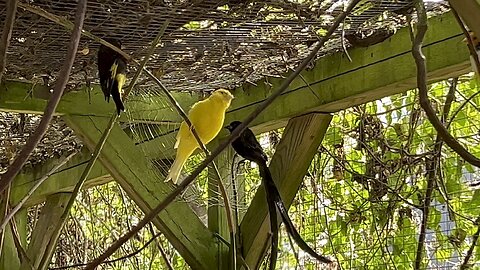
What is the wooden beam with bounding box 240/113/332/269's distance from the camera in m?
1.80

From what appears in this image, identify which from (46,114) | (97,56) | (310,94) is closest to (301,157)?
(310,94)

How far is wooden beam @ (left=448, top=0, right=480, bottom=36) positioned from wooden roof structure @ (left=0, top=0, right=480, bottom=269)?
0.91 m

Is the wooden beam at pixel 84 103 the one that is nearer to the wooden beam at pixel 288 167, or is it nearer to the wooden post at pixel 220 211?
the wooden post at pixel 220 211

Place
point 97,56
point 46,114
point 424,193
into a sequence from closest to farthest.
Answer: point 46,114, point 97,56, point 424,193

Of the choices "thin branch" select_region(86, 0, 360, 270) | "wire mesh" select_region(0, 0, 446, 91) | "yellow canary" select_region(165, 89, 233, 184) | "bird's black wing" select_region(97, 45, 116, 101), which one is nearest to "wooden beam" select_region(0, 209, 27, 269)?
"wire mesh" select_region(0, 0, 446, 91)

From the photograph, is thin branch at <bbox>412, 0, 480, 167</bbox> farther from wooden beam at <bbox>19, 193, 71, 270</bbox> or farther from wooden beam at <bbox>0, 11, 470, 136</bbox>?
wooden beam at <bbox>19, 193, 71, 270</bbox>

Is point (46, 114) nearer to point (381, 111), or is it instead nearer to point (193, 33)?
point (193, 33)

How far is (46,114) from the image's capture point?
480 millimetres

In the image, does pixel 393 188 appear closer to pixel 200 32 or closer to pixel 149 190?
pixel 149 190

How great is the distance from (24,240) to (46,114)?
2546 millimetres

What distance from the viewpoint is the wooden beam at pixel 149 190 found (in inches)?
74.9

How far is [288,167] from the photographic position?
182 centimetres

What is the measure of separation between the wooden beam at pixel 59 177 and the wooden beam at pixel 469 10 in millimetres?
1926

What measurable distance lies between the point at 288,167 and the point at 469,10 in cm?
134
